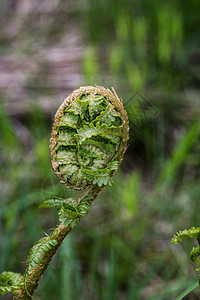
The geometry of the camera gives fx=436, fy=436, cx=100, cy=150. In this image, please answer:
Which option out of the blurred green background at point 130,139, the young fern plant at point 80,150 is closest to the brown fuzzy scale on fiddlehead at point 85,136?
the young fern plant at point 80,150

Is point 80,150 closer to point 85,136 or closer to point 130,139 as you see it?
point 85,136

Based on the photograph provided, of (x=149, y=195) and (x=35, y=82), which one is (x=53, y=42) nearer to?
(x=35, y=82)

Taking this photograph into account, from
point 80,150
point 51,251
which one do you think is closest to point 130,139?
point 80,150

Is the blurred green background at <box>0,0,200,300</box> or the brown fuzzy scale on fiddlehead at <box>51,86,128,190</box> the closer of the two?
the brown fuzzy scale on fiddlehead at <box>51,86,128,190</box>

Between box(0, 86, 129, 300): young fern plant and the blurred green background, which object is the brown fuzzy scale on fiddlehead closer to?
box(0, 86, 129, 300): young fern plant

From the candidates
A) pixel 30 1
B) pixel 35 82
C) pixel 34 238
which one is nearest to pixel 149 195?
pixel 34 238

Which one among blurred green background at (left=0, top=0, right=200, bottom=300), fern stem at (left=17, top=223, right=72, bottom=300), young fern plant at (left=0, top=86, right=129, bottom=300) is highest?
young fern plant at (left=0, top=86, right=129, bottom=300)

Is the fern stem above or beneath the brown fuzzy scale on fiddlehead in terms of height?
beneath

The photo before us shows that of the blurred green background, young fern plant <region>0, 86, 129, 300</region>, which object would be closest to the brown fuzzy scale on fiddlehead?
young fern plant <region>0, 86, 129, 300</region>
